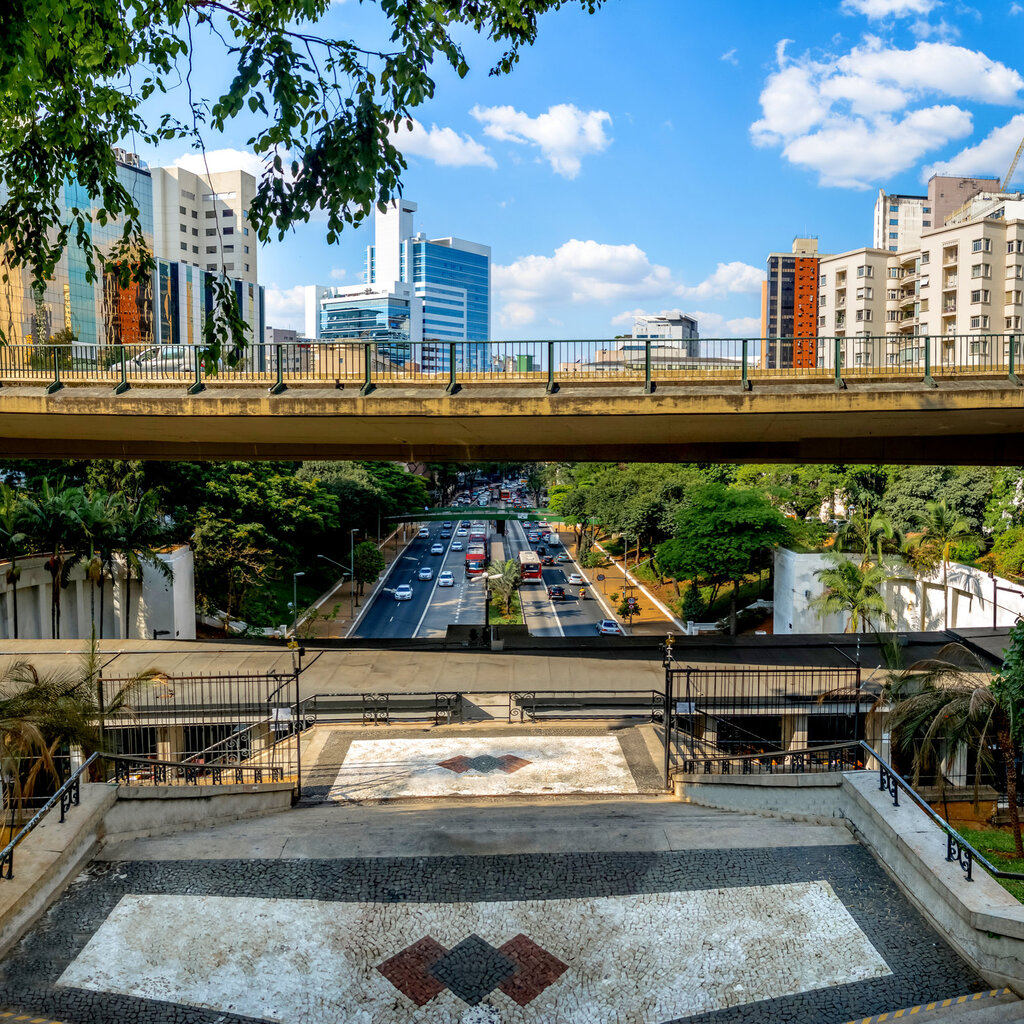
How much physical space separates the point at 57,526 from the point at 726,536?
91.2 ft

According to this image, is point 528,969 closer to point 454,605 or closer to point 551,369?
point 551,369

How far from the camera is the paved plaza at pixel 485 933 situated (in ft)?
22.0

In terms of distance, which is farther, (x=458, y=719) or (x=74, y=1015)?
(x=458, y=719)

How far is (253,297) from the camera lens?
423ft

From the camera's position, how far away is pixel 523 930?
7762mm

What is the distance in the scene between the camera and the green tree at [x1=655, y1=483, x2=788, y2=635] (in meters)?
39.9

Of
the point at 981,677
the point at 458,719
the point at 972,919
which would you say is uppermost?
the point at 972,919

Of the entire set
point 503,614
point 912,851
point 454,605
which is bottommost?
point 454,605

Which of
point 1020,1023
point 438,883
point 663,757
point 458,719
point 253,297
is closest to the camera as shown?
point 1020,1023

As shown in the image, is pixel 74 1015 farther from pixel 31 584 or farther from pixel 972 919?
Result: pixel 31 584

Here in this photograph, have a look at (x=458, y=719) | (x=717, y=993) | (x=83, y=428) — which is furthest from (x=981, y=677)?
(x=83, y=428)

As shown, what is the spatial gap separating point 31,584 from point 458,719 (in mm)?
18931

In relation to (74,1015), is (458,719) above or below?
below

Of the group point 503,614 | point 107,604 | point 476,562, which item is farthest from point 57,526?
point 476,562
